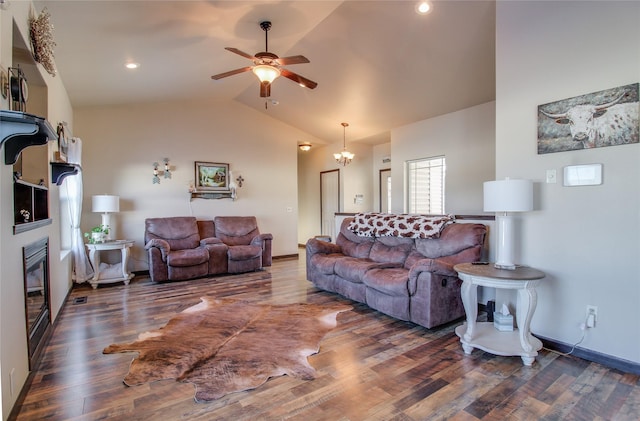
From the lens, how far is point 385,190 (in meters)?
7.70

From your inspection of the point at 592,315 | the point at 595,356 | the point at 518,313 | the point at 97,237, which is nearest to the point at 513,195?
the point at 518,313

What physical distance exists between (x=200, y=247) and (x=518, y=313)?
471cm

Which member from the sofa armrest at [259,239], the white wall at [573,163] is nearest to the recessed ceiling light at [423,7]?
the white wall at [573,163]

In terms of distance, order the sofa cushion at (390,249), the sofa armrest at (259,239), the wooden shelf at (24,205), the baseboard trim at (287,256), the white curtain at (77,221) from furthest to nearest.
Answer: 1. the baseboard trim at (287,256)
2. the sofa armrest at (259,239)
3. the white curtain at (77,221)
4. the sofa cushion at (390,249)
5. the wooden shelf at (24,205)

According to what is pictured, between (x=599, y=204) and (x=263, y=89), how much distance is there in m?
3.23

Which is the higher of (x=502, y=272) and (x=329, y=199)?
(x=329, y=199)

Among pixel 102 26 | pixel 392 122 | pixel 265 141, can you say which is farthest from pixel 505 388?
pixel 265 141

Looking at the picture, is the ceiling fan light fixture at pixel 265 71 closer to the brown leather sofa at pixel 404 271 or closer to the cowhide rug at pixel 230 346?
the brown leather sofa at pixel 404 271

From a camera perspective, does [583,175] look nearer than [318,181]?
Yes

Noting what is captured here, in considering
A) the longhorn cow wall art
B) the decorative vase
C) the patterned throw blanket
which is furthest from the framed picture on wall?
the longhorn cow wall art

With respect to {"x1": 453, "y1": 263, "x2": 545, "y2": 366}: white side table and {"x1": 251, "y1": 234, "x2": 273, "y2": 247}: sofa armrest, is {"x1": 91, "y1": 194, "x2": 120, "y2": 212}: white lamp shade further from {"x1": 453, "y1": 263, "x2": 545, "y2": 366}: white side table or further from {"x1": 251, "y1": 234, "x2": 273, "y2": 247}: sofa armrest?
{"x1": 453, "y1": 263, "x2": 545, "y2": 366}: white side table

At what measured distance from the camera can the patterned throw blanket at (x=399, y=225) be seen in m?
3.64

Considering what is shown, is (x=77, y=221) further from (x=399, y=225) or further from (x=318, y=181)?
(x=318, y=181)

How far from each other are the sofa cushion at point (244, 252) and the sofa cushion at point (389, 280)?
265 cm
